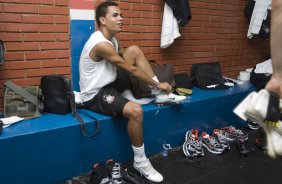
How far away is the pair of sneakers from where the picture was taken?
3.09 ft

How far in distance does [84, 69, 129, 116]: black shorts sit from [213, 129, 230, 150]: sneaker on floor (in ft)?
4.06

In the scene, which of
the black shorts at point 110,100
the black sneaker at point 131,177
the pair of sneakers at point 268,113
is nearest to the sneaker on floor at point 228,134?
the black sneaker at point 131,177

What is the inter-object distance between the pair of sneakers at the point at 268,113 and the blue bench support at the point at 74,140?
4.98 feet

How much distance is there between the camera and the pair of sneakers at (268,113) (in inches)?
37.1

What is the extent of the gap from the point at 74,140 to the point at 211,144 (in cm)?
145

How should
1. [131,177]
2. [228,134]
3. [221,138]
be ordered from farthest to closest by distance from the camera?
[228,134] < [221,138] < [131,177]

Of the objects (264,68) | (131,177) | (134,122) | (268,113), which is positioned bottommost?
(131,177)

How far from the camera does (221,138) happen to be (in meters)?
3.07

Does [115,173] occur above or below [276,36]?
below

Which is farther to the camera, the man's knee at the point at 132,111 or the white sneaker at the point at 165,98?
the white sneaker at the point at 165,98

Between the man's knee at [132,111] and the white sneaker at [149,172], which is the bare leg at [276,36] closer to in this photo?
the man's knee at [132,111]

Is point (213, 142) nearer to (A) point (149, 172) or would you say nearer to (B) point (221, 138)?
(B) point (221, 138)

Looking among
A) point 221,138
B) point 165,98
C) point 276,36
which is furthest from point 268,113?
point 221,138

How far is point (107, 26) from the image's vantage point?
259 centimetres
